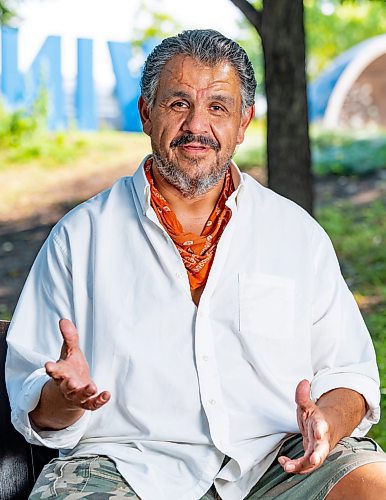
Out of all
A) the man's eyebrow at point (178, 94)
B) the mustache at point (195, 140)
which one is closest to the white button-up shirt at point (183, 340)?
the mustache at point (195, 140)

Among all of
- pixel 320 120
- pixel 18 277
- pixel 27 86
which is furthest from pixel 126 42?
pixel 18 277

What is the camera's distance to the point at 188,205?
298cm

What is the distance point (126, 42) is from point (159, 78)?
12.2 m

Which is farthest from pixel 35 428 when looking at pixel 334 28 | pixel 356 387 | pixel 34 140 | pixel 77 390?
pixel 334 28

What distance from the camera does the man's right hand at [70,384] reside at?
2309 mm

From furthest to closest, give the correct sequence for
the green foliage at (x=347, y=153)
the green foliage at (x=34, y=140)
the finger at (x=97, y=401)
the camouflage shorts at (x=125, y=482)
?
the green foliage at (x=34, y=140), the green foliage at (x=347, y=153), the camouflage shorts at (x=125, y=482), the finger at (x=97, y=401)

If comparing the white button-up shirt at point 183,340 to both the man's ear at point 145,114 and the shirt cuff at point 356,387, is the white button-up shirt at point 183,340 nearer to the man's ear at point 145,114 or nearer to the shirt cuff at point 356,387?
the shirt cuff at point 356,387

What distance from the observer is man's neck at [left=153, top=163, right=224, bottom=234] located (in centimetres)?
296

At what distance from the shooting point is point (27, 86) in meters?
14.0

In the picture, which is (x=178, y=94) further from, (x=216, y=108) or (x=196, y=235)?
(x=196, y=235)

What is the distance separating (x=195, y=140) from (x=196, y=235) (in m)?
0.27

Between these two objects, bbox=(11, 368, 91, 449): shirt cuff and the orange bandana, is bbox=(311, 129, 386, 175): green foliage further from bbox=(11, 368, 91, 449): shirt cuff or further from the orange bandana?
bbox=(11, 368, 91, 449): shirt cuff

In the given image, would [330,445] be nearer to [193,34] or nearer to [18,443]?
[18,443]

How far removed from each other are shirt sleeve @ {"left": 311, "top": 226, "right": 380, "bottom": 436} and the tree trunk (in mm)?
3477
